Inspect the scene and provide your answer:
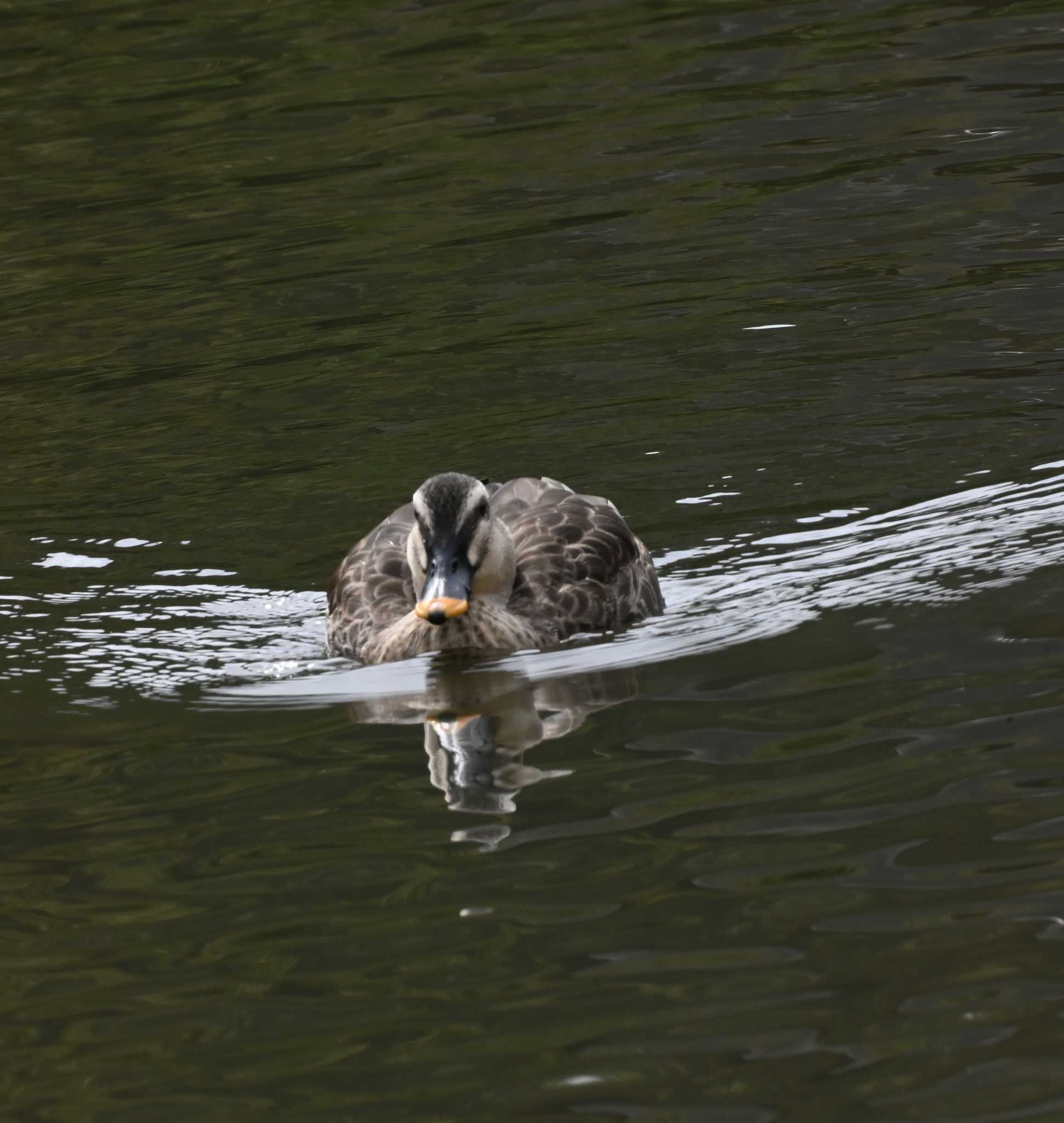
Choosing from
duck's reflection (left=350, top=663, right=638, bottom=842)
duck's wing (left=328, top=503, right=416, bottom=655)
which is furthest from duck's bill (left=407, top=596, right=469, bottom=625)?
duck's wing (left=328, top=503, right=416, bottom=655)

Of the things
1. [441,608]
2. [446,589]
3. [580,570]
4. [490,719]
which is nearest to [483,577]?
[580,570]

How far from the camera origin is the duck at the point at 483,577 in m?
9.45

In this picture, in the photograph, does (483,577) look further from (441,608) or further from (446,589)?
(441,608)

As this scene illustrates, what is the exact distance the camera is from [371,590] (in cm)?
1009

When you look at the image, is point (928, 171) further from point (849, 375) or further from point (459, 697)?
point (459, 697)

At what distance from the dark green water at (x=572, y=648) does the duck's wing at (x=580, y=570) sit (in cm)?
29

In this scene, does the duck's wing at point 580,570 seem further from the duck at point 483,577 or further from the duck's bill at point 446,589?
the duck's bill at point 446,589

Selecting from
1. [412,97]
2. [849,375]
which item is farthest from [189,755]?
[412,97]

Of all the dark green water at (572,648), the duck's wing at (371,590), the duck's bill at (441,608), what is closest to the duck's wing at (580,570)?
the dark green water at (572,648)

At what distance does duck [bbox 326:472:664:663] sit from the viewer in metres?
9.45

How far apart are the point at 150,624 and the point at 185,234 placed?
25.5ft

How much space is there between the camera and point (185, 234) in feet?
57.4

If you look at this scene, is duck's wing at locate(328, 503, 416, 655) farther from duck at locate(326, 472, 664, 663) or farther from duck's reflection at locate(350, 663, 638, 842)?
duck's reflection at locate(350, 663, 638, 842)

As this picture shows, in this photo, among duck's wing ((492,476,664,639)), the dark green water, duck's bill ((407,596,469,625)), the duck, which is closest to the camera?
the dark green water
